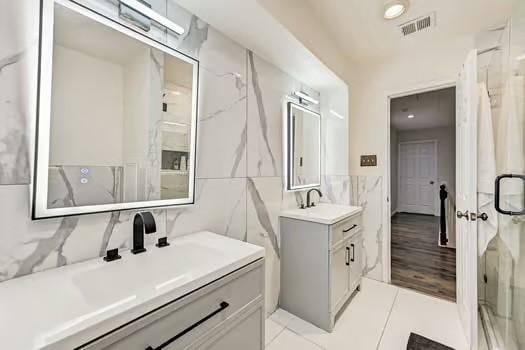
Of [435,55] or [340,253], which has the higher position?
[435,55]

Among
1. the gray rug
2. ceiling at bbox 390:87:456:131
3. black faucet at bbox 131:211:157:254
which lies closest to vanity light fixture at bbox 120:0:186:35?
black faucet at bbox 131:211:157:254

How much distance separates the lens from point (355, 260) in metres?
2.23

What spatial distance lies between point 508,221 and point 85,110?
8.79ft

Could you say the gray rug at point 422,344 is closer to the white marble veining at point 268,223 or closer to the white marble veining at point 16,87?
the white marble veining at point 268,223

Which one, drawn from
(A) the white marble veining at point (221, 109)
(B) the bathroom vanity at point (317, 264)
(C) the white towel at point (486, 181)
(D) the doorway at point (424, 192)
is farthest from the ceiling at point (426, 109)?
(A) the white marble veining at point (221, 109)

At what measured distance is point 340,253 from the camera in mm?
1930

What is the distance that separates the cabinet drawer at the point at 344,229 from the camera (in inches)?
71.4

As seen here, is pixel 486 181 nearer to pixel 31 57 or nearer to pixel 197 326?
pixel 197 326

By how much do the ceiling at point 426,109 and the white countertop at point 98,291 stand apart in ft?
13.0

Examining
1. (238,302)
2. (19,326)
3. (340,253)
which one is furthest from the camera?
(340,253)

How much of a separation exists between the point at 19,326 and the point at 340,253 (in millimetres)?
1918

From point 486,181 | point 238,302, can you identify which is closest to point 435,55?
point 486,181

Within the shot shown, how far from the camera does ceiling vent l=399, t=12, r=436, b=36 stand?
6.38 feet

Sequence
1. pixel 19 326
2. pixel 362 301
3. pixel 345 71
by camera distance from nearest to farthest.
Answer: pixel 19 326 < pixel 362 301 < pixel 345 71
